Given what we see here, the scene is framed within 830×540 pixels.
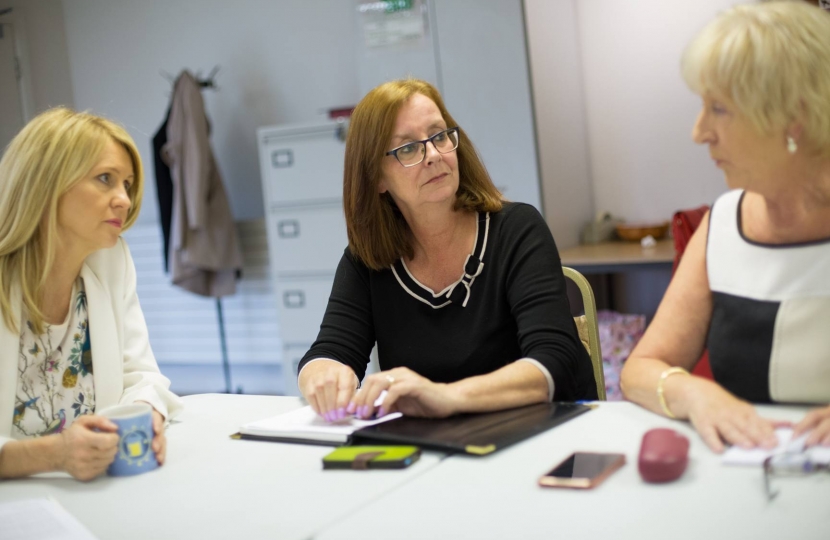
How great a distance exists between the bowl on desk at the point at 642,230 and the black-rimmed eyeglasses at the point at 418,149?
80.7 inches

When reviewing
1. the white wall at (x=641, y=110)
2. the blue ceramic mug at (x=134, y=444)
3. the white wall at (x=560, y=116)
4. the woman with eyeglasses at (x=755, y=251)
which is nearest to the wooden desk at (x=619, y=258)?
the white wall at (x=560, y=116)

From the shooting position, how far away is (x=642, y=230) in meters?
3.61

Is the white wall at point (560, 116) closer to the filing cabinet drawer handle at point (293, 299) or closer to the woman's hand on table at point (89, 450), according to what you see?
the filing cabinet drawer handle at point (293, 299)

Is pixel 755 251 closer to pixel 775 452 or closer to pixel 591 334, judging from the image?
pixel 775 452

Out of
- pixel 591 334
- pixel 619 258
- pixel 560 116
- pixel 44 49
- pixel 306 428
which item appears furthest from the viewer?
pixel 44 49

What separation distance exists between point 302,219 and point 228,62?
135cm

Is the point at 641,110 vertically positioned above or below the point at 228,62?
below

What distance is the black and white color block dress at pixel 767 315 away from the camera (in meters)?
1.20

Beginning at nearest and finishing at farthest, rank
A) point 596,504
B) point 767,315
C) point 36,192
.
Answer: point 596,504 < point 767,315 < point 36,192

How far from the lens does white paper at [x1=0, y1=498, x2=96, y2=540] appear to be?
107cm

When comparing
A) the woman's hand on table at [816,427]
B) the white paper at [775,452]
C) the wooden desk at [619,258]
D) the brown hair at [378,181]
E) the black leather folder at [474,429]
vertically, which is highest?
the brown hair at [378,181]

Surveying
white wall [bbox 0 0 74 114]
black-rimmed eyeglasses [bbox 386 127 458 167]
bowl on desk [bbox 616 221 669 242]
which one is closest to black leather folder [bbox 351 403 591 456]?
black-rimmed eyeglasses [bbox 386 127 458 167]

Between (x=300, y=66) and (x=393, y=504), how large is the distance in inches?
156

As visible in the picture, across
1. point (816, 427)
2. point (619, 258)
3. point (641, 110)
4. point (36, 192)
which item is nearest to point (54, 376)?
point (36, 192)
